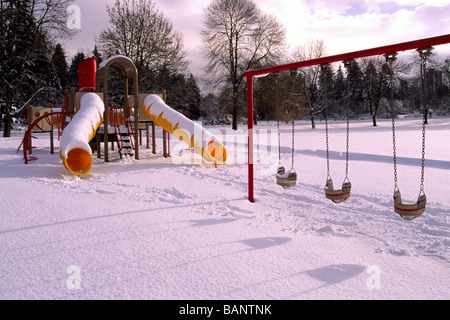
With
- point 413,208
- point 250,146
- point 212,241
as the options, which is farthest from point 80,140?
point 413,208

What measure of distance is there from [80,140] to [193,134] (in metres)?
3.22

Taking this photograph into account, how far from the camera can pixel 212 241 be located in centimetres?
380

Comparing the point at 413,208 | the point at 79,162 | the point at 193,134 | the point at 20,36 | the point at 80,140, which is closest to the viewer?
the point at 413,208

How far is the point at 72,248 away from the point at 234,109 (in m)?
29.3

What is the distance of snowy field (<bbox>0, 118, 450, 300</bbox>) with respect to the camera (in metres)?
2.81

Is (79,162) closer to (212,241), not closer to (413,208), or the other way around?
(212,241)

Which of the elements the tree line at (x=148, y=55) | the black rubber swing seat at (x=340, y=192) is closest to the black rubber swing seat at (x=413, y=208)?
the black rubber swing seat at (x=340, y=192)

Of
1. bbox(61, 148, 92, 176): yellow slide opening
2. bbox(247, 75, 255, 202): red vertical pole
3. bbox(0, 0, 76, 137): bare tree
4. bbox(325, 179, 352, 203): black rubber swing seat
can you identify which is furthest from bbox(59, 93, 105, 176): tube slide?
bbox(0, 0, 76, 137): bare tree

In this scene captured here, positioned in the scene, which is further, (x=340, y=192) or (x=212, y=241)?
(x=340, y=192)
